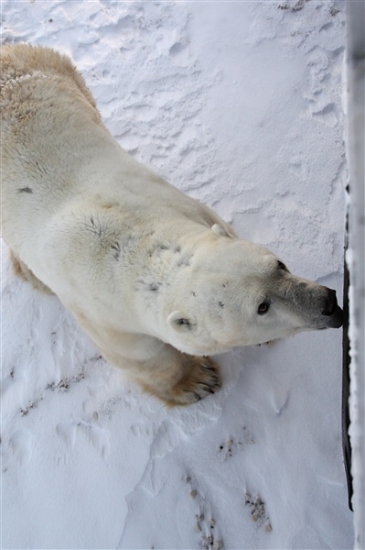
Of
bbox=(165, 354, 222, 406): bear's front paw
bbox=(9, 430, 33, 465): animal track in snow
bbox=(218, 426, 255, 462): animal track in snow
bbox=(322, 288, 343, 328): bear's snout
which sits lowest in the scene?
bbox=(218, 426, 255, 462): animal track in snow

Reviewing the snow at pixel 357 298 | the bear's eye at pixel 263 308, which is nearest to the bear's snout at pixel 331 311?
the bear's eye at pixel 263 308

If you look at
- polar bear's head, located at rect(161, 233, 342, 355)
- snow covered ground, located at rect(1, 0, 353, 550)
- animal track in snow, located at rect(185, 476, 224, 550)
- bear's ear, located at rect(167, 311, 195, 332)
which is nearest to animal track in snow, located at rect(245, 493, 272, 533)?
snow covered ground, located at rect(1, 0, 353, 550)

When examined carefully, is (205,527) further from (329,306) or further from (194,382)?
(329,306)

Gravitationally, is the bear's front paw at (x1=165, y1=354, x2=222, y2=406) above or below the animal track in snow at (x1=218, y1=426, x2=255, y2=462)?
above

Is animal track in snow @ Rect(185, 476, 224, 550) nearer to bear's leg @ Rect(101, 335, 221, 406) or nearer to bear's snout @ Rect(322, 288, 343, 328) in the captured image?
bear's leg @ Rect(101, 335, 221, 406)

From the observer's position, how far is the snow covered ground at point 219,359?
94.2 inches

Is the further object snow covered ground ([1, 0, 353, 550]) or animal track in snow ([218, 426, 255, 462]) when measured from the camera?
animal track in snow ([218, 426, 255, 462])

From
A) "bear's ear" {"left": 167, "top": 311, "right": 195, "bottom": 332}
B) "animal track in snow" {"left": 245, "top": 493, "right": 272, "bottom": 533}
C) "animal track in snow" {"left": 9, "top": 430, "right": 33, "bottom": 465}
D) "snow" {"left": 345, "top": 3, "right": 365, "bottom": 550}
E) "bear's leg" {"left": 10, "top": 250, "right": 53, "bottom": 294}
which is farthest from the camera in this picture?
"bear's leg" {"left": 10, "top": 250, "right": 53, "bottom": 294}

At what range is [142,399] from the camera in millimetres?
2822

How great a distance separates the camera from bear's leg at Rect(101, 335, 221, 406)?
249cm

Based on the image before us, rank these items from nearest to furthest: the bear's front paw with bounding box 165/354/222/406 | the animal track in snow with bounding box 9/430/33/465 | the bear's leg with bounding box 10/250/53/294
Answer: the bear's front paw with bounding box 165/354/222/406 → the animal track in snow with bounding box 9/430/33/465 → the bear's leg with bounding box 10/250/53/294

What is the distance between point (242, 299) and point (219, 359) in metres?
1.10

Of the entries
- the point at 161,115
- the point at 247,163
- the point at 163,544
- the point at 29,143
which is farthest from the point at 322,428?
the point at 161,115

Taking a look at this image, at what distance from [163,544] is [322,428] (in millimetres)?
999
